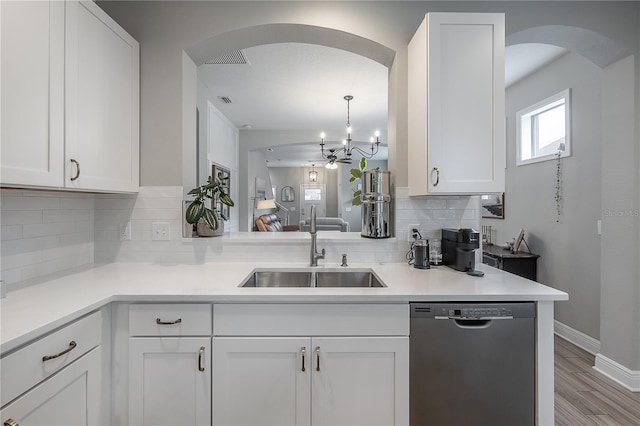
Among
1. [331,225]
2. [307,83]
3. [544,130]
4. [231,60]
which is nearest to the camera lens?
[231,60]

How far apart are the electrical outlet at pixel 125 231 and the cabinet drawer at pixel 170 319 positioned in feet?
2.59

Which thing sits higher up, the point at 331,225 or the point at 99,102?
the point at 99,102

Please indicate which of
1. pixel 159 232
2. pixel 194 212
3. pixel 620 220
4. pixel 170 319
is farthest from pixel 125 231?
pixel 620 220

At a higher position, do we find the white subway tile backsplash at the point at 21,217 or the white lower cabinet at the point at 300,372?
the white subway tile backsplash at the point at 21,217

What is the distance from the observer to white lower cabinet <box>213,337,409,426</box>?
137 centimetres

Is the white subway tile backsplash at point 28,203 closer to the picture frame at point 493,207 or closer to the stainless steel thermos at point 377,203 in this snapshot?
the stainless steel thermos at point 377,203

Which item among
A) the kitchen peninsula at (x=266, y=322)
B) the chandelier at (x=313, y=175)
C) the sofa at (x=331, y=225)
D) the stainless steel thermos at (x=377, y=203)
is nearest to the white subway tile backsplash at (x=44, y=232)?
the kitchen peninsula at (x=266, y=322)

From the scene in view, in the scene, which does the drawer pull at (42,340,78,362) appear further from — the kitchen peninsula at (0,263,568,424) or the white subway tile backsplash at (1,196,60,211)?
the white subway tile backsplash at (1,196,60,211)

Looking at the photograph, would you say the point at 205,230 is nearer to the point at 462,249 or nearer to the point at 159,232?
the point at 159,232

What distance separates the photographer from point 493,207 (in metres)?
4.25

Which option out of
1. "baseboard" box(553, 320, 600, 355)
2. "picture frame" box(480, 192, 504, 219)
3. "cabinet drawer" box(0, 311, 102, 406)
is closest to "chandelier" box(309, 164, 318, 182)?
"picture frame" box(480, 192, 504, 219)

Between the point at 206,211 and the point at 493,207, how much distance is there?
12.7 ft

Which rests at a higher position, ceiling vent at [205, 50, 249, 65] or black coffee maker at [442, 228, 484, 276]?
ceiling vent at [205, 50, 249, 65]

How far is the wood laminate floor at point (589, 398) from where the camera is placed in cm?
191
